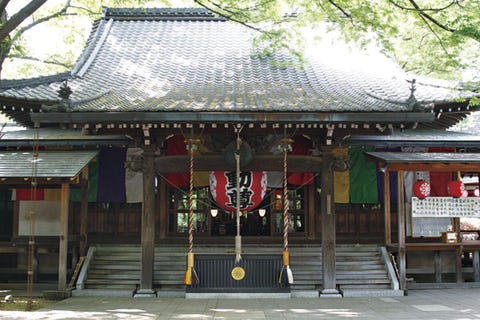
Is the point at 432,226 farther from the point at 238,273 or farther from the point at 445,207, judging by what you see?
the point at 238,273

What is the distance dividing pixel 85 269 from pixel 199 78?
19.2ft

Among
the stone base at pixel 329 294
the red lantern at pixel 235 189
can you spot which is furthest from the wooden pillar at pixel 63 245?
the stone base at pixel 329 294

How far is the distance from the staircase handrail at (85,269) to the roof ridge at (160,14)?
931cm

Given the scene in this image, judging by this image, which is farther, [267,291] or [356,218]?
[356,218]

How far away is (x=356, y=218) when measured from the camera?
13570 millimetres

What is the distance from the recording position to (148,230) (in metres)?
10.9

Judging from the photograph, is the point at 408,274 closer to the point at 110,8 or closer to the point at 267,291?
the point at 267,291

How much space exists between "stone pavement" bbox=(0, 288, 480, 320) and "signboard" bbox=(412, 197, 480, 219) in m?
2.30

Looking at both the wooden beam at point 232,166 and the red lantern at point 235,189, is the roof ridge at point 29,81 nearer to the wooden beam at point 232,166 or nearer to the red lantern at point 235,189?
the wooden beam at point 232,166

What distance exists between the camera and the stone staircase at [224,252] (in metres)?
11.2

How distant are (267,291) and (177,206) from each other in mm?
4230

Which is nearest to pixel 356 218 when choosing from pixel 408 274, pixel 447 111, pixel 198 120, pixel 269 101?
pixel 408 274

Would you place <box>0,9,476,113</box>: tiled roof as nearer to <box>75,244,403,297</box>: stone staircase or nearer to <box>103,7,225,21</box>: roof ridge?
<box>103,7,225,21</box>: roof ridge

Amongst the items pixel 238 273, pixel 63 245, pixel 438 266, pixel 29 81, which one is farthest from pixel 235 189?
pixel 438 266
